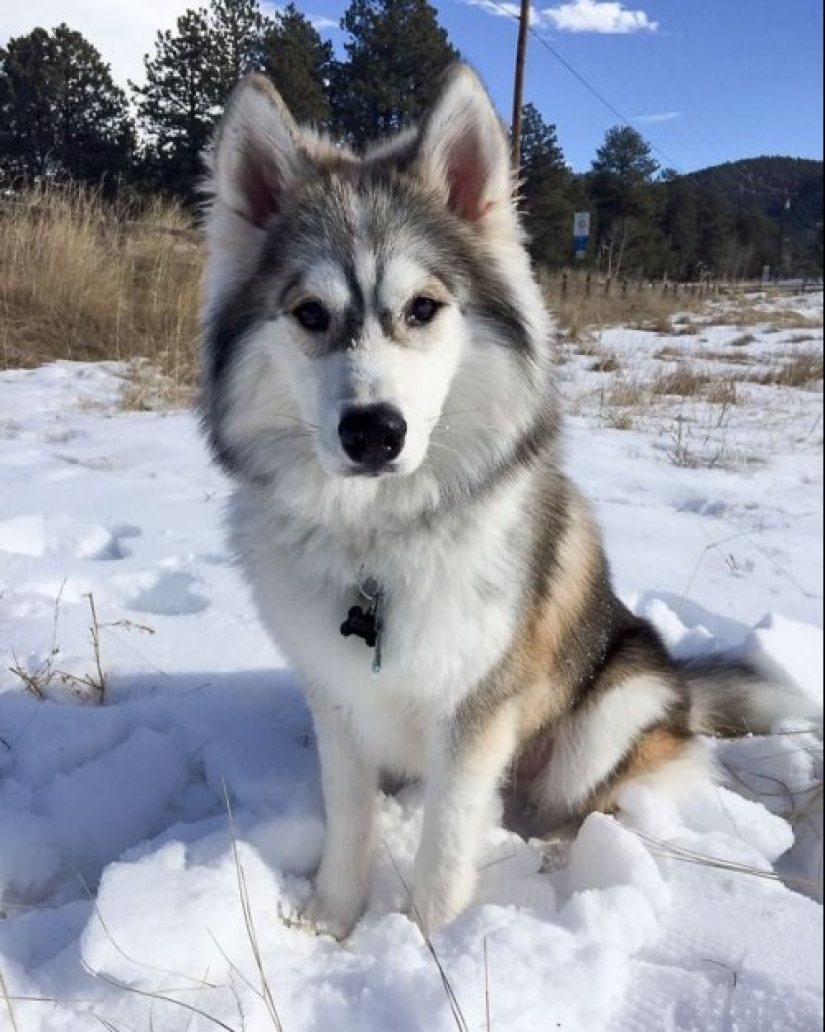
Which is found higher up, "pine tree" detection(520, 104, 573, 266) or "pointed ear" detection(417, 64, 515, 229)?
"pine tree" detection(520, 104, 573, 266)

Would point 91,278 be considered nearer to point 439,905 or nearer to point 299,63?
point 299,63

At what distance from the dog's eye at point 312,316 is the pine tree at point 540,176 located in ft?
2.28

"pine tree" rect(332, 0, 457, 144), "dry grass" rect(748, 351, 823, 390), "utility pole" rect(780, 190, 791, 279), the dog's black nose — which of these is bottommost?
the dog's black nose

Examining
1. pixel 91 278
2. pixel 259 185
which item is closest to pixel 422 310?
pixel 259 185

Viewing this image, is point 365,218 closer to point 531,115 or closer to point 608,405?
point 531,115

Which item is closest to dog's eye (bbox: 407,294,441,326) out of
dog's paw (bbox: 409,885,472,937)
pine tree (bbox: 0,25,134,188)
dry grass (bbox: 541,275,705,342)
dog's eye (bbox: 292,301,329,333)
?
dog's eye (bbox: 292,301,329,333)

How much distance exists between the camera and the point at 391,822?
211 cm

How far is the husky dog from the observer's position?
1665 millimetres

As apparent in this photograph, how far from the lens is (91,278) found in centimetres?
278

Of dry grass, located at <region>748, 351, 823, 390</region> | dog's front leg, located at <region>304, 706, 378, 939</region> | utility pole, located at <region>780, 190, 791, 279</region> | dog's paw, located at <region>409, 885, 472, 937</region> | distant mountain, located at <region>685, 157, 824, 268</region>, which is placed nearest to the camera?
distant mountain, located at <region>685, 157, 824, 268</region>

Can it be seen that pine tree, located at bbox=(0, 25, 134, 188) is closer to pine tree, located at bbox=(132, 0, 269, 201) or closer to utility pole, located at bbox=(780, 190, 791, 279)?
pine tree, located at bbox=(132, 0, 269, 201)

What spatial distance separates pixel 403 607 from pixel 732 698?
1.23 meters

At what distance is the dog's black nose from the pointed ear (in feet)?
2.26

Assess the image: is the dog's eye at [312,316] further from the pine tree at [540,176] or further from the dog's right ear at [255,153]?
the pine tree at [540,176]
